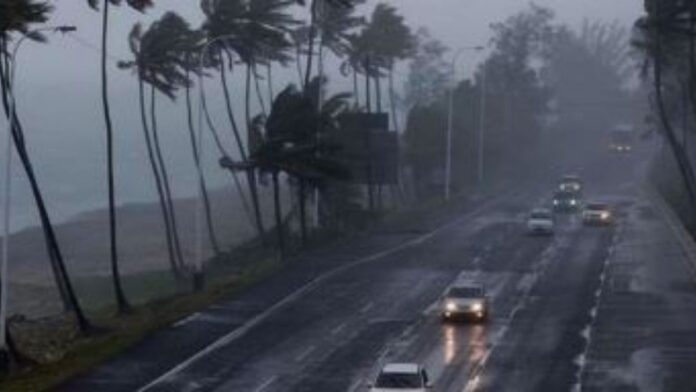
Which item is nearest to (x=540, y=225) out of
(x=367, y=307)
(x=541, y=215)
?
(x=541, y=215)

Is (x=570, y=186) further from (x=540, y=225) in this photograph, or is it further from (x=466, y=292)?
(x=466, y=292)

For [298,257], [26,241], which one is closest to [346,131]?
[298,257]

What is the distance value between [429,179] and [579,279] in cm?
6145

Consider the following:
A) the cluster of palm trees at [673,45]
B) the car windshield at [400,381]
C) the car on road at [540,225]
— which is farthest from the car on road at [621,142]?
the car windshield at [400,381]

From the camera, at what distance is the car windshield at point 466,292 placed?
56.7m

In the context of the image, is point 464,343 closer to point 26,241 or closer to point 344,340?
point 344,340

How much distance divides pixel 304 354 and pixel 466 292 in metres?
9.73

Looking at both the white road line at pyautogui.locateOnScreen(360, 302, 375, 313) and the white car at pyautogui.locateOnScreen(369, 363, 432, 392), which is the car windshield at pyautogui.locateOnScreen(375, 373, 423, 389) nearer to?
the white car at pyautogui.locateOnScreen(369, 363, 432, 392)

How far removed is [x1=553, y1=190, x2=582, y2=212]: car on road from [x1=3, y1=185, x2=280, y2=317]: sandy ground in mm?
22223

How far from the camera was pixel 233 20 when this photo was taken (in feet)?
291

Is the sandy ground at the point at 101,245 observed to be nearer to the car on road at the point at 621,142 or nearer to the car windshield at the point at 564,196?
the car windshield at the point at 564,196

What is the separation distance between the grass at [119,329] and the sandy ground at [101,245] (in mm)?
15240

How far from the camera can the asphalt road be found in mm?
44375

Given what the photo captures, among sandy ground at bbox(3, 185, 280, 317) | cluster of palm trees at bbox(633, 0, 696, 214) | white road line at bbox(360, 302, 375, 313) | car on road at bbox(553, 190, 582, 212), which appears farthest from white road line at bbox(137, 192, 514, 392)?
sandy ground at bbox(3, 185, 280, 317)
